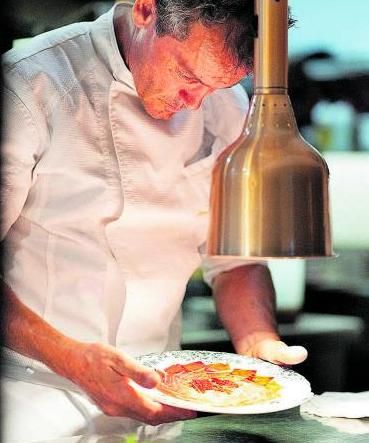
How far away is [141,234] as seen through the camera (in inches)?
79.8

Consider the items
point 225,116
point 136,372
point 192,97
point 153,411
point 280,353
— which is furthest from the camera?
point 225,116

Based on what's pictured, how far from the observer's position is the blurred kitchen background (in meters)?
2.87

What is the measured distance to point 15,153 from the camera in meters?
1.81

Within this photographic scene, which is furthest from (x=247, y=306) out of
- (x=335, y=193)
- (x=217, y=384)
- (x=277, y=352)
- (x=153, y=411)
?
(x=335, y=193)

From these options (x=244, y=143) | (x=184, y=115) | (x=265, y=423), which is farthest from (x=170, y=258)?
(x=244, y=143)

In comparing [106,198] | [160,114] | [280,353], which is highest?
[160,114]

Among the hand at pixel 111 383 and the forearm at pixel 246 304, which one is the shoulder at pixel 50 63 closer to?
the hand at pixel 111 383

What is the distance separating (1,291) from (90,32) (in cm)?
57

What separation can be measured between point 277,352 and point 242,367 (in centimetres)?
12

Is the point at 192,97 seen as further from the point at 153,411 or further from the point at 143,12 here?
the point at 153,411

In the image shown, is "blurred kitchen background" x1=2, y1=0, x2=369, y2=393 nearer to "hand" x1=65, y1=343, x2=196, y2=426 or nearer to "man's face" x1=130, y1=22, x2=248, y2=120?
"man's face" x1=130, y1=22, x2=248, y2=120

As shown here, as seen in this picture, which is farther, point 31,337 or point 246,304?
point 246,304

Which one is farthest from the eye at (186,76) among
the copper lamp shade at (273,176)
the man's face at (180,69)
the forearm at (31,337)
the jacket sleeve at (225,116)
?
the forearm at (31,337)

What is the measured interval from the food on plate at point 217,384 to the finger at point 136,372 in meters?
0.10
